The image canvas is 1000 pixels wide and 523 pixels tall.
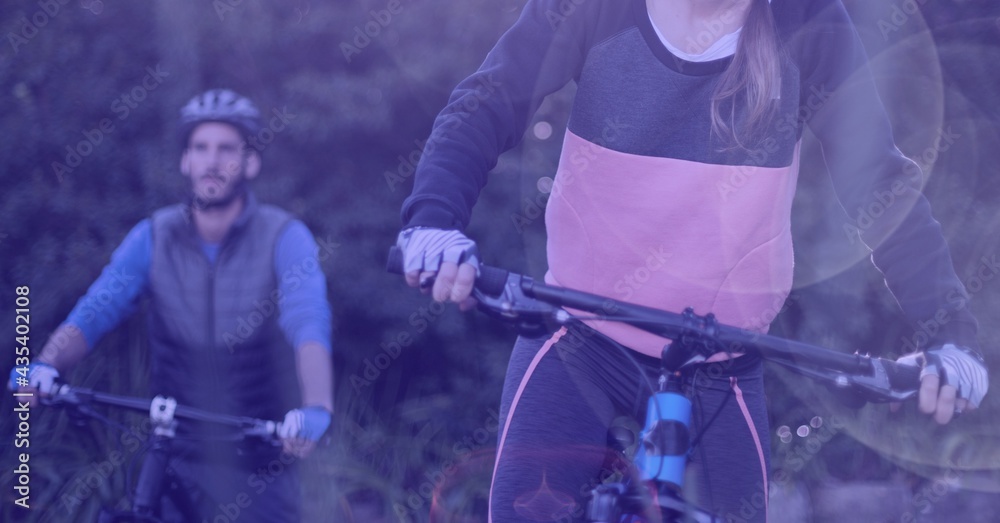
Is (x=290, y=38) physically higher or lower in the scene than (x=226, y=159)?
higher

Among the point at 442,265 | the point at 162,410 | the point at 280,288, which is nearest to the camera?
the point at 442,265

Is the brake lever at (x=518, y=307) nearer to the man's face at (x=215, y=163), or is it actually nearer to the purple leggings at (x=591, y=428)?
the purple leggings at (x=591, y=428)

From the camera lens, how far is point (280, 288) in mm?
3293

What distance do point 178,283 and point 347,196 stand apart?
5.82 feet

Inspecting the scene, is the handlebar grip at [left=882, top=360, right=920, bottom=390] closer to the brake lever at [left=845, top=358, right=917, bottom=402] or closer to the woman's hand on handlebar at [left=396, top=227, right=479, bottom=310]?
the brake lever at [left=845, top=358, right=917, bottom=402]

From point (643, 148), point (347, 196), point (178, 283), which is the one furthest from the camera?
point (347, 196)

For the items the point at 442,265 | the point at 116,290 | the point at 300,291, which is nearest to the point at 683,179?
the point at 442,265

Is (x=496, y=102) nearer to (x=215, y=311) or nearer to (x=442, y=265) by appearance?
(x=442, y=265)

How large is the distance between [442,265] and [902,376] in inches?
38.4

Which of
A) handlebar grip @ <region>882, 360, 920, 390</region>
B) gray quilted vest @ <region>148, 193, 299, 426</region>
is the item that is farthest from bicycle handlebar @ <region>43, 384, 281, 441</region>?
handlebar grip @ <region>882, 360, 920, 390</region>

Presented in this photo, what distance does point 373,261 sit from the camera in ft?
16.3

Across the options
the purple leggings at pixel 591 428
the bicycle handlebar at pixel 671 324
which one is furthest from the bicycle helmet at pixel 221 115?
the bicycle handlebar at pixel 671 324

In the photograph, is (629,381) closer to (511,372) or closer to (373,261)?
(511,372)

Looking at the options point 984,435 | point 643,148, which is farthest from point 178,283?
point 984,435
